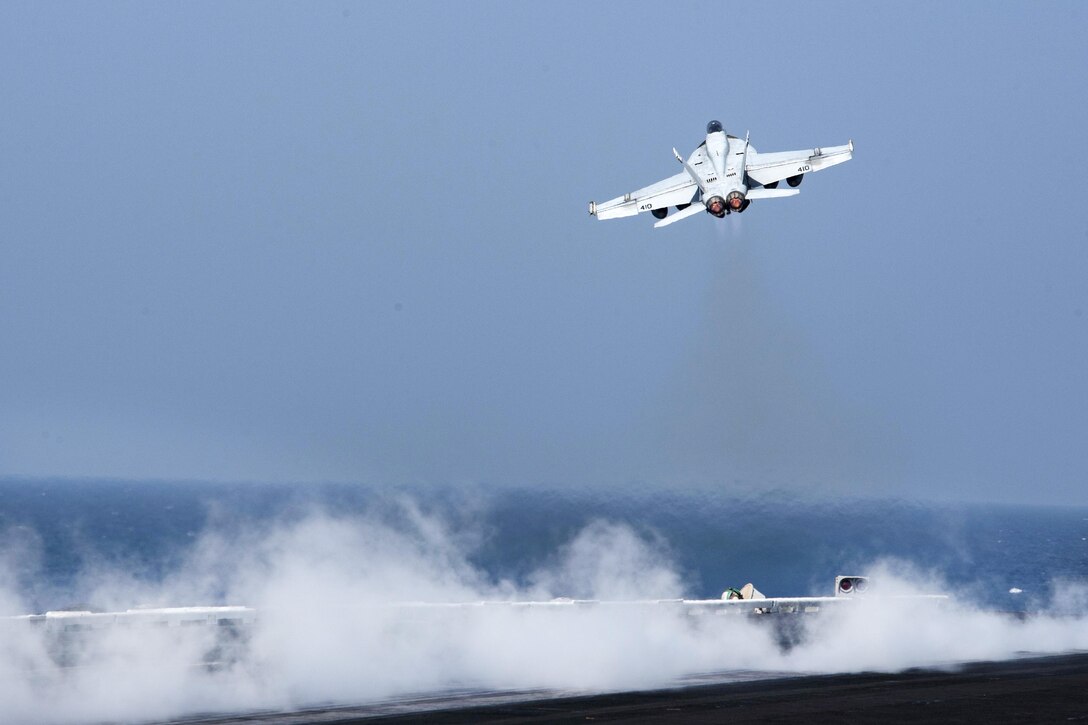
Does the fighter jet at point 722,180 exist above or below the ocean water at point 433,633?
above

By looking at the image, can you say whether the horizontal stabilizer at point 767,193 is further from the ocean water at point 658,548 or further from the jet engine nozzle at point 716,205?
the ocean water at point 658,548

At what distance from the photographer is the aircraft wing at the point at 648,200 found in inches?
1954

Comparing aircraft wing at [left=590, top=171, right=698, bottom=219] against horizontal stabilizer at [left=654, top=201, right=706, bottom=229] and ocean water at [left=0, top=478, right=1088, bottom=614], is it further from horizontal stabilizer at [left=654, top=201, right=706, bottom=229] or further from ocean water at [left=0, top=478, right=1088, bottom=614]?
ocean water at [left=0, top=478, right=1088, bottom=614]

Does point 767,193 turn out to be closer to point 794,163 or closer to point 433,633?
point 794,163

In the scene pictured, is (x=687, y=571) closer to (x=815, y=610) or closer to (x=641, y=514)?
(x=641, y=514)

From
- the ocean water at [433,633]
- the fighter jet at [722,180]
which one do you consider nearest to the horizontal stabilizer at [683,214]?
the fighter jet at [722,180]

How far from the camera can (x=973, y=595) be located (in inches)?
4109

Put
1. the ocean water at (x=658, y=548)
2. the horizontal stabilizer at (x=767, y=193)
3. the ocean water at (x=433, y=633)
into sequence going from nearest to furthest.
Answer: the ocean water at (x=433, y=633) → the horizontal stabilizer at (x=767, y=193) → the ocean water at (x=658, y=548)

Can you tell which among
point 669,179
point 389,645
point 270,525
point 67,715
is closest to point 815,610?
point 669,179

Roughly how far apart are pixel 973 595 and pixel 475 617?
245 feet

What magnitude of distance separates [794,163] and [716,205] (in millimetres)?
4031

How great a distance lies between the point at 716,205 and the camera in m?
47.2

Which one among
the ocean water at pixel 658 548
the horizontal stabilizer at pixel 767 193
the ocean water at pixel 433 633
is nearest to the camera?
the ocean water at pixel 433 633

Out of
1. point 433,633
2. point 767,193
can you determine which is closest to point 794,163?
point 767,193
